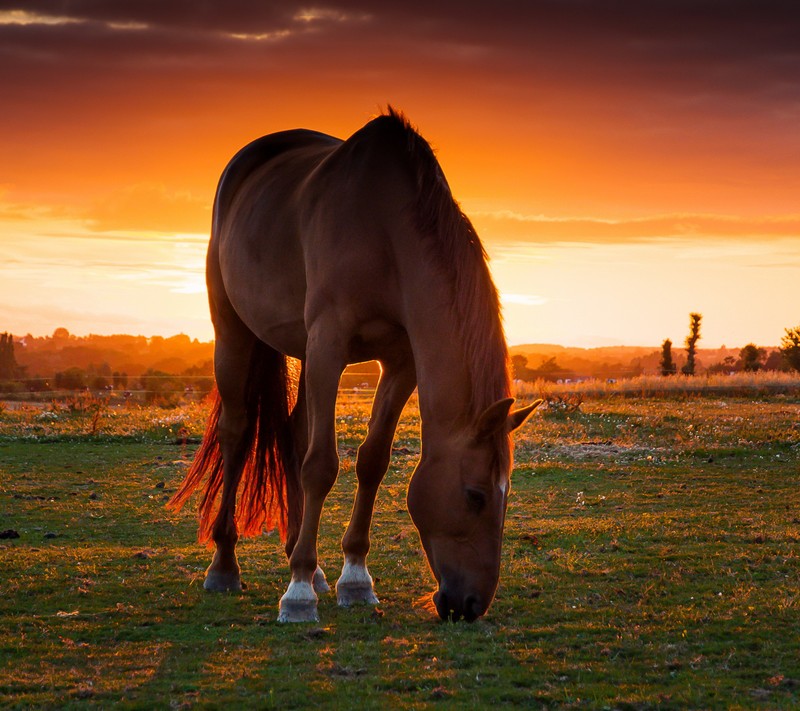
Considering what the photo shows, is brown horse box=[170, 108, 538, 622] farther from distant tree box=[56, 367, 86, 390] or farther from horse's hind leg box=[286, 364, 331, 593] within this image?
distant tree box=[56, 367, 86, 390]

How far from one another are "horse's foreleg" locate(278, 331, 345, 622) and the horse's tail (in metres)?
1.16

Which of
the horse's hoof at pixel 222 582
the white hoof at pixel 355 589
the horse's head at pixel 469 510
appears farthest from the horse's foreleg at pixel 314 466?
the horse's hoof at pixel 222 582

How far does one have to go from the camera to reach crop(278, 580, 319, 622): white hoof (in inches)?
210

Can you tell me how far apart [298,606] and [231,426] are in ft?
6.63

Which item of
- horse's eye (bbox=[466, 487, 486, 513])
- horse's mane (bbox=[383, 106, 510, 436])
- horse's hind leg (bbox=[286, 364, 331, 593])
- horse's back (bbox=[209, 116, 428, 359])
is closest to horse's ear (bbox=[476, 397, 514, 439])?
horse's mane (bbox=[383, 106, 510, 436])

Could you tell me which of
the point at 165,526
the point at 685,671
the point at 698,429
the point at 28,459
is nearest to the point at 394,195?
the point at 685,671

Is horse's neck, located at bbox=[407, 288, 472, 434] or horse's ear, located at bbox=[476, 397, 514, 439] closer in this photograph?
horse's ear, located at bbox=[476, 397, 514, 439]

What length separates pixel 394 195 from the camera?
5.51 meters

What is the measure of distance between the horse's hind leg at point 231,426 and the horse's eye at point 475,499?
2.23 m

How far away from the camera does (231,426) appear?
7.05m

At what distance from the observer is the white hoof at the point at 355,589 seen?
5781mm

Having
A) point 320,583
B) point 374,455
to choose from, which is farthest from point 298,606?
point 374,455

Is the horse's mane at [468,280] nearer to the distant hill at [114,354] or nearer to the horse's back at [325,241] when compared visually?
the horse's back at [325,241]

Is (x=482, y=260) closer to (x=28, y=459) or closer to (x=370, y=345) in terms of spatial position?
(x=370, y=345)
